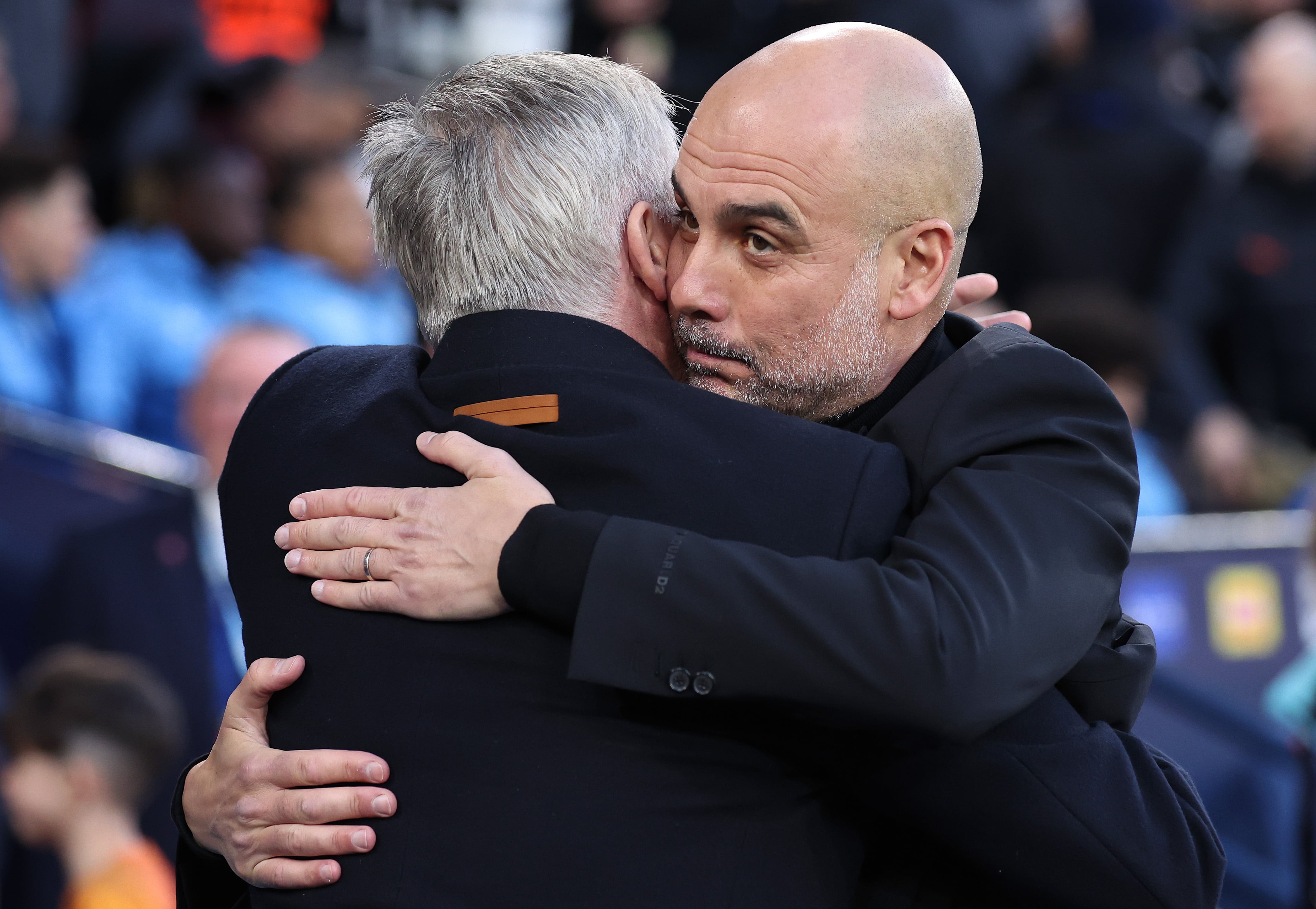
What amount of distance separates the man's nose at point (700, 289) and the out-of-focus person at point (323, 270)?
178 inches

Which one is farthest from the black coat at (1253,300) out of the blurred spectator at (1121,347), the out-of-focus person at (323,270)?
the out-of-focus person at (323,270)

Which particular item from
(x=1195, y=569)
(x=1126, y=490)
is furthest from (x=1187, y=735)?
(x=1126, y=490)

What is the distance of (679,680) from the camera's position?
153 centimetres

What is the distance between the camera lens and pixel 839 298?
189 centimetres

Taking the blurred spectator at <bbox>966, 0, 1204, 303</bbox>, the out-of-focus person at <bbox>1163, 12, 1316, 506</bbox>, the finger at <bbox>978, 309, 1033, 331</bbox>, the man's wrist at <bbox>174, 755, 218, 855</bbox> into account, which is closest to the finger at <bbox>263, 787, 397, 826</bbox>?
the man's wrist at <bbox>174, 755, 218, 855</bbox>

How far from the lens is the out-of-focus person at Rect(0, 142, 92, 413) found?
5953 millimetres

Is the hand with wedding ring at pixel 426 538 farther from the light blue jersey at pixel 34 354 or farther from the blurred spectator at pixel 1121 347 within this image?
the light blue jersey at pixel 34 354

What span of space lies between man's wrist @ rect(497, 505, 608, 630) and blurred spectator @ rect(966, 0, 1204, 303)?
5735 millimetres

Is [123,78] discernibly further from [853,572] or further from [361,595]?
[853,572]

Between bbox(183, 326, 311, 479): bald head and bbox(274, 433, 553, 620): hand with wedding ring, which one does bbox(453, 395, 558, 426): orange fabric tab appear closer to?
bbox(274, 433, 553, 620): hand with wedding ring

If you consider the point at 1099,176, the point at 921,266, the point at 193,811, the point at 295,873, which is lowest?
the point at 1099,176

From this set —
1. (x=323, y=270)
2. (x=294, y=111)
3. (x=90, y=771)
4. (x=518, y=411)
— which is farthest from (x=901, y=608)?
(x=294, y=111)

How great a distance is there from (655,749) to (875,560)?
31 cm

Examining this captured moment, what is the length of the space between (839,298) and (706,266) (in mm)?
176
